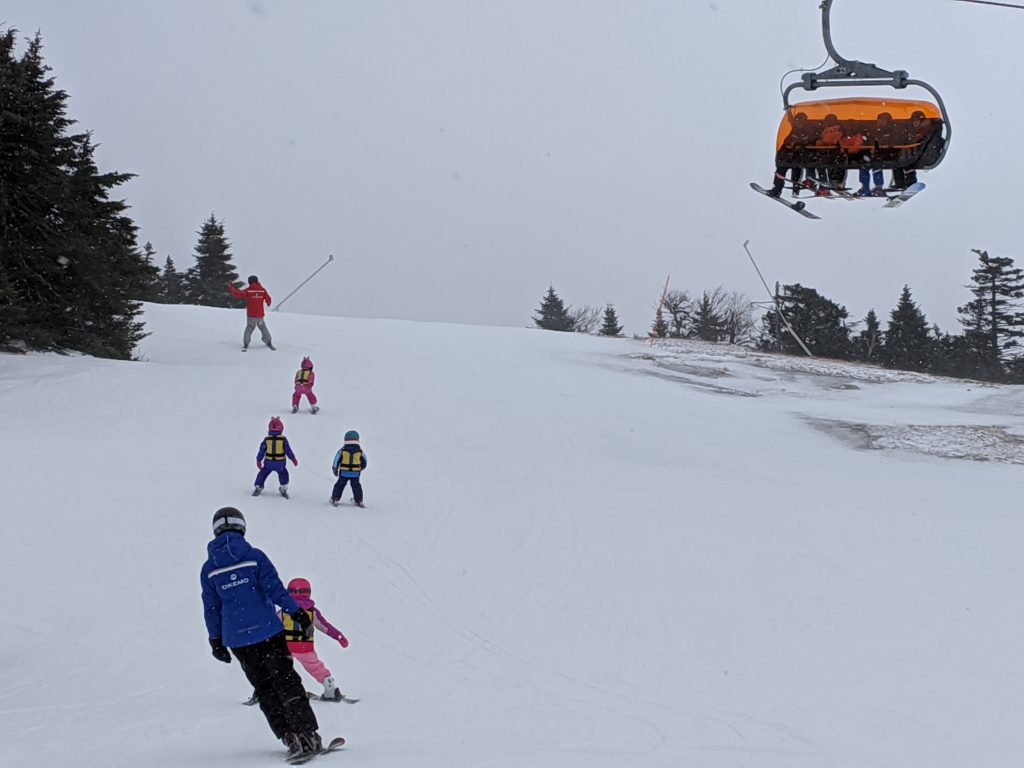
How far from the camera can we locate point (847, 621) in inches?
390

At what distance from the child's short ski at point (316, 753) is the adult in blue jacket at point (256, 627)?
0.12 ft

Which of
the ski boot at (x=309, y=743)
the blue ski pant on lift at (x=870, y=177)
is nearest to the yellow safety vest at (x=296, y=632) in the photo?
the ski boot at (x=309, y=743)

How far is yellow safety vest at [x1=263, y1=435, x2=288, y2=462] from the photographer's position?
13.4 meters

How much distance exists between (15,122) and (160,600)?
687 inches

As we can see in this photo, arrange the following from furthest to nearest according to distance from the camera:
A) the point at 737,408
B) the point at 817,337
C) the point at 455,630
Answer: the point at 817,337
the point at 737,408
the point at 455,630

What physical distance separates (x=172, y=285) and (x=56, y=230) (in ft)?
182

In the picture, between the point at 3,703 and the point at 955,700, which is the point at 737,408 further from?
the point at 3,703

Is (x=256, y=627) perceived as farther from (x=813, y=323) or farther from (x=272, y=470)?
(x=813, y=323)

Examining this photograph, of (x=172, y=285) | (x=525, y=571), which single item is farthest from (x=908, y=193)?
(x=172, y=285)

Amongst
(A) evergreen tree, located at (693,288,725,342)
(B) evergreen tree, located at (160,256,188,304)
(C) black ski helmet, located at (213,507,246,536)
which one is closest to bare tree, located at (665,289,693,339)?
(A) evergreen tree, located at (693,288,725,342)

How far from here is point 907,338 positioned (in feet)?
202

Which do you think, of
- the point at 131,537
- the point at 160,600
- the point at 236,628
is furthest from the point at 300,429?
the point at 236,628

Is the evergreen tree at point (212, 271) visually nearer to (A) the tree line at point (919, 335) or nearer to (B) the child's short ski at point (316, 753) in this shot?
(A) the tree line at point (919, 335)

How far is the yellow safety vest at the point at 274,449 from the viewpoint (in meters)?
13.4
